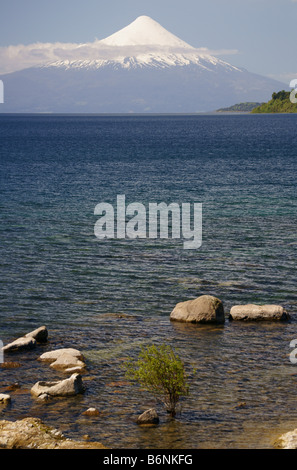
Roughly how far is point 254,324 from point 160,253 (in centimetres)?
1597

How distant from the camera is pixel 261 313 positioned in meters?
32.1

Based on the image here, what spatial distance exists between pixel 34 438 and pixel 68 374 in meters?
7.12

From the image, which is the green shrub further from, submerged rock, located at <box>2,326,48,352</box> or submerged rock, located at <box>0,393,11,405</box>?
submerged rock, located at <box>2,326,48,352</box>

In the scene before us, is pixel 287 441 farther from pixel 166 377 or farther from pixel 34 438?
pixel 34 438

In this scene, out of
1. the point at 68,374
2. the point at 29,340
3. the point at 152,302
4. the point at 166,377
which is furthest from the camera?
the point at 152,302

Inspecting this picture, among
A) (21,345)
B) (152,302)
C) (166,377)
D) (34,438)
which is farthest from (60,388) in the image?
Result: (152,302)

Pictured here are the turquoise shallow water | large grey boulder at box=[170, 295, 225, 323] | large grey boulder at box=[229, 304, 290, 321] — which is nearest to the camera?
the turquoise shallow water

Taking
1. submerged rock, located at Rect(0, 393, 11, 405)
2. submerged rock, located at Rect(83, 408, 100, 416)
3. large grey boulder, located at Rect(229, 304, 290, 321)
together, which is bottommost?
submerged rock, located at Rect(83, 408, 100, 416)

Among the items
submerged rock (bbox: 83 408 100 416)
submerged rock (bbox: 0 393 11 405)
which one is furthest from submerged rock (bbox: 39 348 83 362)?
submerged rock (bbox: 83 408 100 416)

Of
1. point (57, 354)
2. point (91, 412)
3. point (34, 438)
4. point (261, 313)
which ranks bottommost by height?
point (91, 412)

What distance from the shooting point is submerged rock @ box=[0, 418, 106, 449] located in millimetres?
17984
